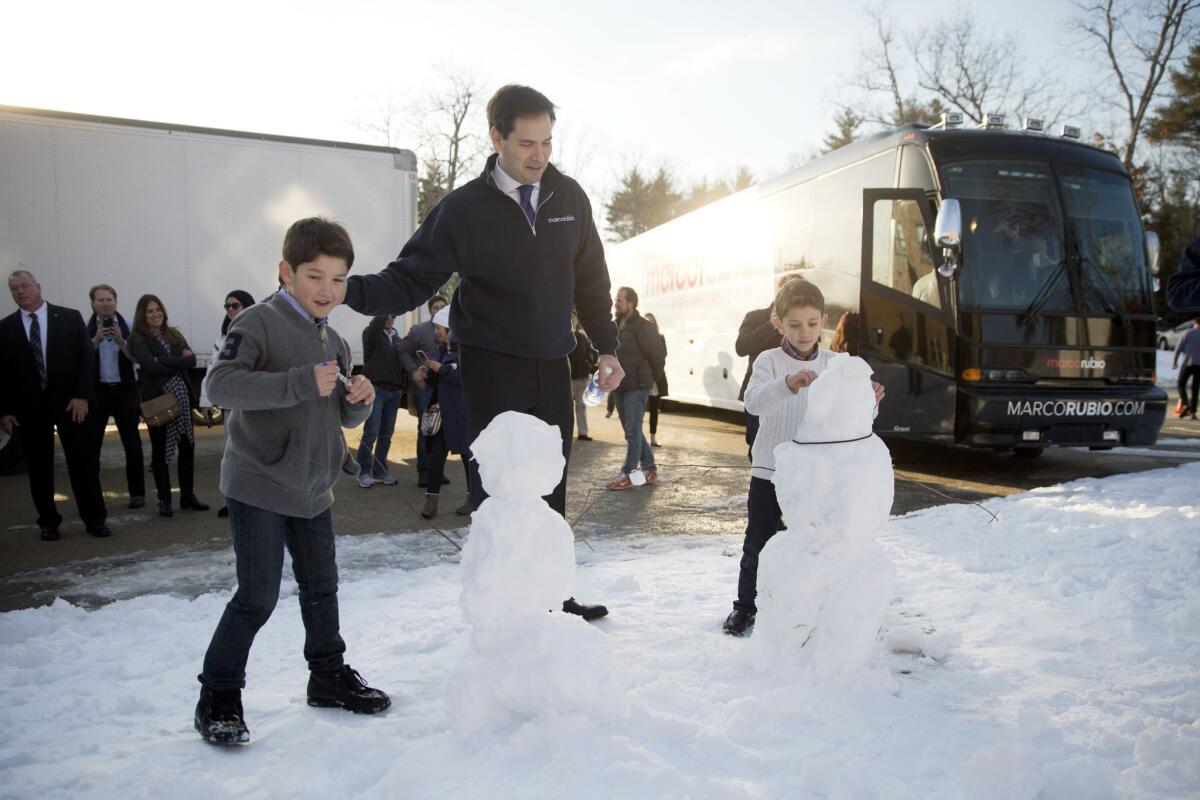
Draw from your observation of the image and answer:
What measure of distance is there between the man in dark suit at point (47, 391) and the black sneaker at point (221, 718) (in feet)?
13.6

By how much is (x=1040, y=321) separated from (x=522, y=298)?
6.51 meters

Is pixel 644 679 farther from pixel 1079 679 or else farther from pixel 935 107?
pixel 935 107

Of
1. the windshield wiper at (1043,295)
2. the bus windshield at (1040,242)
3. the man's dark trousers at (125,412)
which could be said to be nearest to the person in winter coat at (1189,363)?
the bus windshield at (1040,242)

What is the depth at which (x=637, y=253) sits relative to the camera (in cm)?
1708

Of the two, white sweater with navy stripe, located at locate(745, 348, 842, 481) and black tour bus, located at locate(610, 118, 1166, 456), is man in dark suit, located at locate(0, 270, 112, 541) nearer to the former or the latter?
white sweater with navy stripe, located at locate(745, 348, 842, 481)

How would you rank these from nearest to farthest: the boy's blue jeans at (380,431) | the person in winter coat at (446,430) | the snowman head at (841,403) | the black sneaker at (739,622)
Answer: the snowman head at (841,403) < the black sneaker at (739,622) < the person in winter coat at (446,430) < the boy's blue jeans at (380,431)

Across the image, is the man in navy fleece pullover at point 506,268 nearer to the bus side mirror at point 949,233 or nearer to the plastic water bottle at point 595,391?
the plastic water bottle at point 595,391

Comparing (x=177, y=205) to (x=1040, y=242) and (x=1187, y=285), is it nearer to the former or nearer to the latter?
(x=1040, y=242)

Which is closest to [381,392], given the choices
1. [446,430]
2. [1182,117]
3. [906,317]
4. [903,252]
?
[446,430]

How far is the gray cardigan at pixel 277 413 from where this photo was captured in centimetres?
257

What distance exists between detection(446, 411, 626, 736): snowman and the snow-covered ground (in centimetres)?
6

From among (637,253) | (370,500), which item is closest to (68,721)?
(370,500)

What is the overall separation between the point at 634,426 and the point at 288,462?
545 centimetres

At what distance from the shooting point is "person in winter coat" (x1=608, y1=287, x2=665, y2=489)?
26.2 ft
